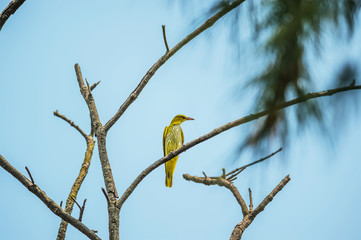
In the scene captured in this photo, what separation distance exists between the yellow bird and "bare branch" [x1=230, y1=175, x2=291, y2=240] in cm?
372

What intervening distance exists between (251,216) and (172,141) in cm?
407

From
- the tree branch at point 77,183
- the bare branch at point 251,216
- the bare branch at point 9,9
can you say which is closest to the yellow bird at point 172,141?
the tree branch at point 77,183

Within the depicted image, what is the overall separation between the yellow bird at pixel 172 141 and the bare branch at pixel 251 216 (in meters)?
3.72

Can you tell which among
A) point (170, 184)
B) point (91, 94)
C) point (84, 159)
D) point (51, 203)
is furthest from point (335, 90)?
point (170, 184)

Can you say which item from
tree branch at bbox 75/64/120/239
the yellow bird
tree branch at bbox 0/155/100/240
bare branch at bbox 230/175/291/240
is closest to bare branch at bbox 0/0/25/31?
tree branch at bbox 0/155/100/240

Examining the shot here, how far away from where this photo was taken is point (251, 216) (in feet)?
11.2

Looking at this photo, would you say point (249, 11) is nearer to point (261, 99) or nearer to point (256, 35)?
point (256, 35)

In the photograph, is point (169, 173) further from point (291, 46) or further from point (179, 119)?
point (291, 46)

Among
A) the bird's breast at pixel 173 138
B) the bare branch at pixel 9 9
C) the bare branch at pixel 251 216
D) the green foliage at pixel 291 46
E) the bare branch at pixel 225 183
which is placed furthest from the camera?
the bird's breast at pixel 173 138

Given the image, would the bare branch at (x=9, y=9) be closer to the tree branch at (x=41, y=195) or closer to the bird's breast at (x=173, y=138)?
the tree branch at (x=41, y=195)

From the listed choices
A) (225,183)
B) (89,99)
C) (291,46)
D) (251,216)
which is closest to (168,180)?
(225,183)

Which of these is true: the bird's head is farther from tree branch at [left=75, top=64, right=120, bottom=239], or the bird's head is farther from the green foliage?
the green foliage

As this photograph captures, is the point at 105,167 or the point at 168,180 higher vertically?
the point at 168,180

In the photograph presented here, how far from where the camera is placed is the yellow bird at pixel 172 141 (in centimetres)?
720
